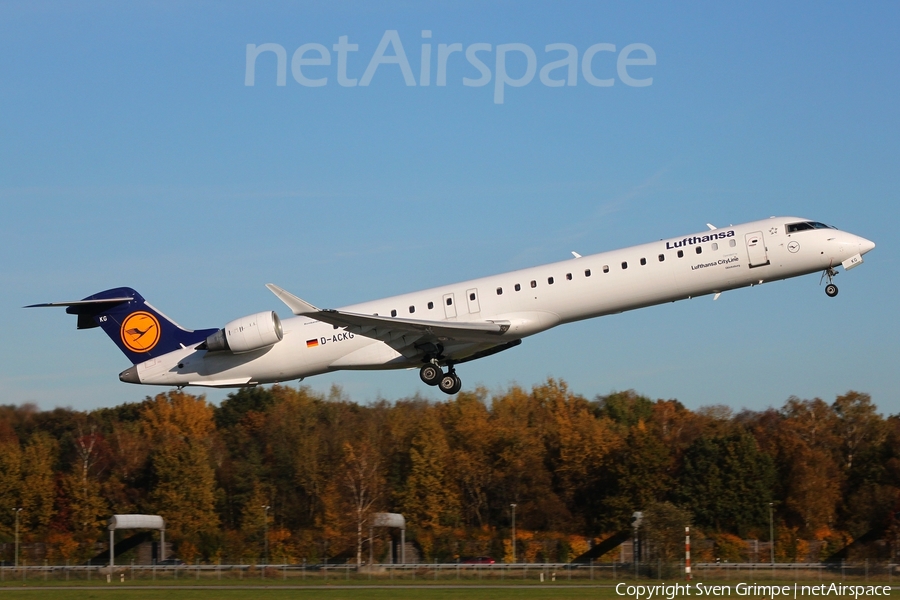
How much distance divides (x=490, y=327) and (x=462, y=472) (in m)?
34.5

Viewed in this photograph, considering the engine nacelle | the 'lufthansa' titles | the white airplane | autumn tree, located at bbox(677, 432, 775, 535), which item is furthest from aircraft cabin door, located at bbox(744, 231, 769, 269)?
autumn tree, located at bbox(677, 432, 775, 535)

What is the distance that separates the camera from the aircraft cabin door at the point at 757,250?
2784 centimetres

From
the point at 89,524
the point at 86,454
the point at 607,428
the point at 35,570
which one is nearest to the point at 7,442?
the point at 86,454

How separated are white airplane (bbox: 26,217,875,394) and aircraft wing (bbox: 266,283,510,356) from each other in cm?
3

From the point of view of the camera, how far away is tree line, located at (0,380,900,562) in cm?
5322

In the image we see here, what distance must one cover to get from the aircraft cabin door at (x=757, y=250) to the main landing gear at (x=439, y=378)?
8254 millimetres

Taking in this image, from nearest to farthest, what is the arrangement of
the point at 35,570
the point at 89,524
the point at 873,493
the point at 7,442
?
the point at 35,570, the point at 873,493, the point at 89,524, the point at 7,442

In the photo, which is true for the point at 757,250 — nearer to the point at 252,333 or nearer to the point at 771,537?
the point at 252,333

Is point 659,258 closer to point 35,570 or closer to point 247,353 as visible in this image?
point 247,353

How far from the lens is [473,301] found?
2930 centimetres

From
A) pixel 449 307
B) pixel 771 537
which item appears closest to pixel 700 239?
pixel 449 307

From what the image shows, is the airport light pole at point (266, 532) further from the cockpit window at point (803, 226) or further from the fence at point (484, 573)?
the cockpit window at point (803, 226)

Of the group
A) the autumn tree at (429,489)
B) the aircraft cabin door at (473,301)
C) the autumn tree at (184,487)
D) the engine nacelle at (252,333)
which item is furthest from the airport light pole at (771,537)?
the engine nacelle at (252,333)

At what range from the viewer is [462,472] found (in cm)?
6159
